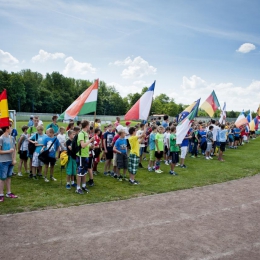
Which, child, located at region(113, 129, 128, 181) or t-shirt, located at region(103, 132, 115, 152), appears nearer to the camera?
child, located at region(113, 129, 128, 181)

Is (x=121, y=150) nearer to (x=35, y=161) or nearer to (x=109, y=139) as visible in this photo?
(x=109, y=139)

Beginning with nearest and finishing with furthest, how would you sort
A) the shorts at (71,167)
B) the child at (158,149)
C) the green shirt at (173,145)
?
1. the shorts at (71,167)
2. the green shirt at (173,145)
3. the child at (158,149)

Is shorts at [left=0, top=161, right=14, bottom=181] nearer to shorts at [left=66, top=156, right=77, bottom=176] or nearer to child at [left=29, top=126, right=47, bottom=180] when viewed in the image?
shorts at [left=66, top=156, right=77, bottom=176]

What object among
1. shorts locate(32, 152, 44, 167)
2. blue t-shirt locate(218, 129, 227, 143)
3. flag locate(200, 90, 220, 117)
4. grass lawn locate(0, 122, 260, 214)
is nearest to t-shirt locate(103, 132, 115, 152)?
grass lawn locate(0, 122, 260, 214)

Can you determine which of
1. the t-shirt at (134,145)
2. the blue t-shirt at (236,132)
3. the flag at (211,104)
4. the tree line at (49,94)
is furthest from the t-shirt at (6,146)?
the tree line at (49,94)

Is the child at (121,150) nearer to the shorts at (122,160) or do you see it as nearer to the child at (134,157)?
the shorts at (122,160)

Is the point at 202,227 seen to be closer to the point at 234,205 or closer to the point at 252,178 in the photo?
the point at 234,205

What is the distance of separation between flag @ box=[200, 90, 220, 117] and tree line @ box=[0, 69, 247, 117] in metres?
76.3

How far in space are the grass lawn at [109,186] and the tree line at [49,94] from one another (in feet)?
270

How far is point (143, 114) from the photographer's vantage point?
10.6m

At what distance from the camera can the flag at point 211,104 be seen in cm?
2088

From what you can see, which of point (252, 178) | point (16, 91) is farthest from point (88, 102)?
point (16, 91)

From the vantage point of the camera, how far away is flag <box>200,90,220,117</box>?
2088cm

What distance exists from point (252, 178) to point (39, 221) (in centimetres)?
877
